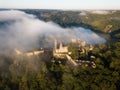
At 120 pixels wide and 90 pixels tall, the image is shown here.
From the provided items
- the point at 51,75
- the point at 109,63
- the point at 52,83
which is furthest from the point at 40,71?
the point at 109,63

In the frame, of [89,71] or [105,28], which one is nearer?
[89,71]

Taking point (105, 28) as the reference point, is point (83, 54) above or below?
above

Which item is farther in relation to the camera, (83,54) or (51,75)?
(83,54)

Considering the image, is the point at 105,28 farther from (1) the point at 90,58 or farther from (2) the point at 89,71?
(2) the point at 89,71

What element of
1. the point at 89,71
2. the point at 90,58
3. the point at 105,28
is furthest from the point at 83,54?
the point at 105,28

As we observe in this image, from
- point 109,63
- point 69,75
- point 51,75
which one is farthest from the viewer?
point 109,63

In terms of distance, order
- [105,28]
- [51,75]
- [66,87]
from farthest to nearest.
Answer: [105,28]
[51,75]
[66,87]

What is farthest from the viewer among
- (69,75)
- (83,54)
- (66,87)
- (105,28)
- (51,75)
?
(105,28)

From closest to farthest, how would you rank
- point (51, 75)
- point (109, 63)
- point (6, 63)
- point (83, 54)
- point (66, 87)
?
1. point (66, 87)
2. point (51, 75)
3. point (109, 63)
4. point (6, 63)
5. point (83, 54)

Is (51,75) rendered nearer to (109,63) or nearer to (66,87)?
(66,87)

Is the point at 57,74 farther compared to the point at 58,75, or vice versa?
the point at 57,74
